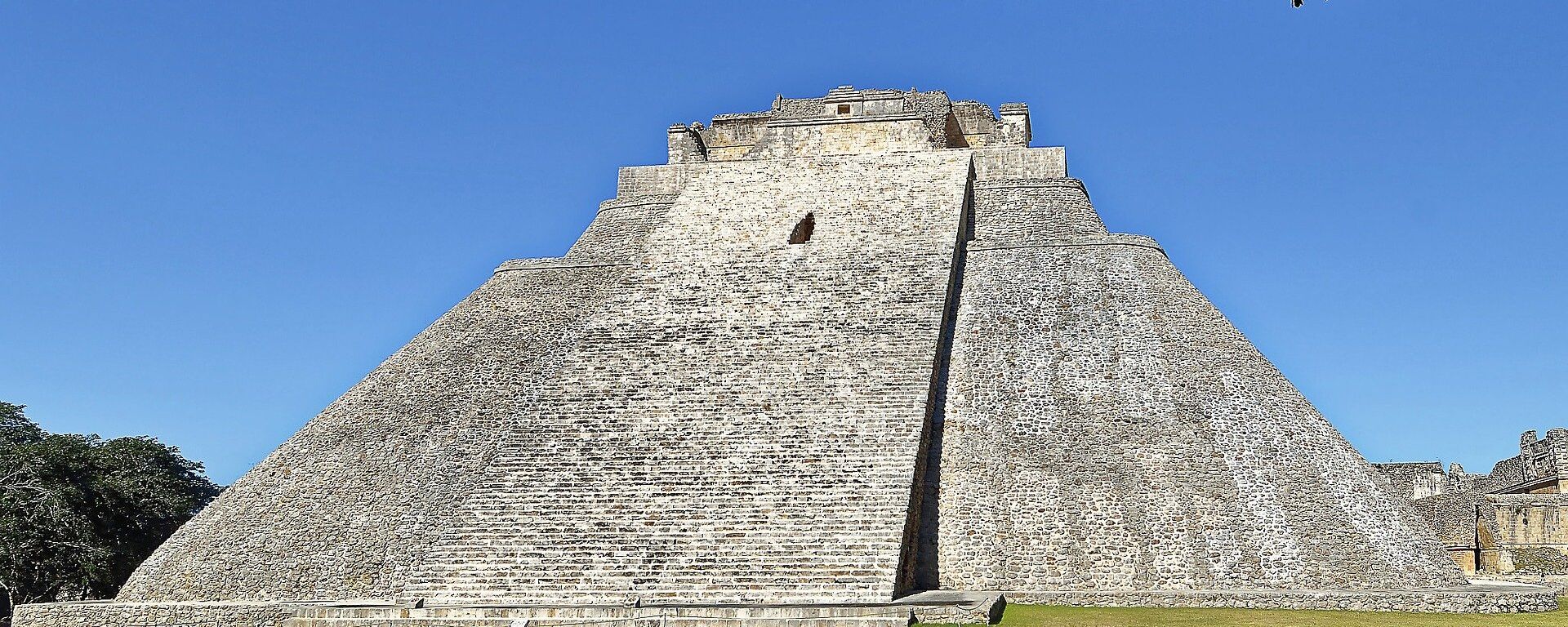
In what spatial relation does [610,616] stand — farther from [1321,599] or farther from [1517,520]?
[1517,520]

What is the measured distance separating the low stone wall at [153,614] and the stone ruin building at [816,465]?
29 millimetres

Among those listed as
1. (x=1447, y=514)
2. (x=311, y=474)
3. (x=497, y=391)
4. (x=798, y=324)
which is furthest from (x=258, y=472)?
(x=1447, y=514)

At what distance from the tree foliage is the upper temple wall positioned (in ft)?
30.0

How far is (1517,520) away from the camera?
58.5 ft

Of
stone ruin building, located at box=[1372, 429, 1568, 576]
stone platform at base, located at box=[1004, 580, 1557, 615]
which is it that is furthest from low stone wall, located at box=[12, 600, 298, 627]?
stone ruin building, located at box=[1372, 429, 1568, 576]

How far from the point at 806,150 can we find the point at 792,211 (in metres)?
3.75

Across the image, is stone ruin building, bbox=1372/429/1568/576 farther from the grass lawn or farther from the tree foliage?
the tree foliage

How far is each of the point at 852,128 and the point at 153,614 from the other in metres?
12.4

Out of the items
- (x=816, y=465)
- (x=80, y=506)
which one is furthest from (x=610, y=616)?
(x=80, y=506)

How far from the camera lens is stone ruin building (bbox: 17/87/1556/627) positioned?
442 inches

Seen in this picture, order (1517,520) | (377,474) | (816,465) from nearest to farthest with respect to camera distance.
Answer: (816,465) < (377,474) < (1517,520)

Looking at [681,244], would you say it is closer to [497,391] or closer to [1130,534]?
[497,391]

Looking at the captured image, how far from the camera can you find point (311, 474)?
14.2 meters

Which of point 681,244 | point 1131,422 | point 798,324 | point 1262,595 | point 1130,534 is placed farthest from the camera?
point 681,244
